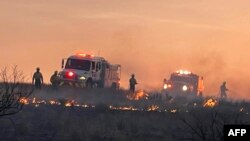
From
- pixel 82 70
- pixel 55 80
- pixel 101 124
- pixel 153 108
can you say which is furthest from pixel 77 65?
pixel 101 124

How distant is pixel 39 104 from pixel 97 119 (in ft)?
15.8

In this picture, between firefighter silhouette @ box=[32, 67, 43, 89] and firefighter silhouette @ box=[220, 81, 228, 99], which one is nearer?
firefighter silhouette @ box=[32, 67, 43, 89]

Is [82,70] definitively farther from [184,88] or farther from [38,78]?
[184,88]

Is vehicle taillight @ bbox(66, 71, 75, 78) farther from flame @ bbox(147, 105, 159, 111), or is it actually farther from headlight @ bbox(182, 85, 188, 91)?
headlight @ bbox(182, 85, 188, 91)

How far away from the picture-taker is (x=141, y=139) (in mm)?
27797

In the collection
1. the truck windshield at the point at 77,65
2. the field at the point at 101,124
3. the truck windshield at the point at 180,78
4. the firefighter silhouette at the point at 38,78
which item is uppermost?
the truck windshield at the point at 180,78

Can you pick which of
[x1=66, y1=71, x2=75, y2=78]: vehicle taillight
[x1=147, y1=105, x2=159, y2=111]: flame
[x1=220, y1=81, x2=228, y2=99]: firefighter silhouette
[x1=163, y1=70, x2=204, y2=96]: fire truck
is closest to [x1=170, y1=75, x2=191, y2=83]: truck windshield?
[x1=163, y1=70, x2=204, y2=96]: fire truck

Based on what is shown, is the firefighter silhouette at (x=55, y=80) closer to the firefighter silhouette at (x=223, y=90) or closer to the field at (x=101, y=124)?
the field at (x=101, y=124)

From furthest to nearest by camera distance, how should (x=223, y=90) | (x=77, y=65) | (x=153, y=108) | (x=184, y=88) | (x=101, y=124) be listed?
(x=184, y=88) < (x=223, y=90) < (x=77, y=65) < (x=153, y=108) < (x=101, y=124)

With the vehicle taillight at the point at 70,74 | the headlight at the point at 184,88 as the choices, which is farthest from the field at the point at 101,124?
the headlight at the point at 184,88

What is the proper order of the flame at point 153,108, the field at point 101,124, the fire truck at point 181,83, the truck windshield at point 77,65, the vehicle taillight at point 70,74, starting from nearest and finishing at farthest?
1. the field at point 101,124
2. the flame at point 153,108
3. the vehicle taillight at point 70,74
4. the truck windshield at point 77,65
5. the fire truck at point 181,83

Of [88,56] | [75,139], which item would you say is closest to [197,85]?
[88,56]

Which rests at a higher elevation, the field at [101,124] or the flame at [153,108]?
the flame at [153,108]

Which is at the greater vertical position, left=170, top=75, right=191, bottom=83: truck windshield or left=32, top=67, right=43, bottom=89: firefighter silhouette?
left=170, top=75, right=191, bottom=83: truck windshield
